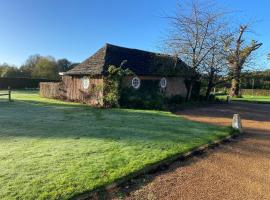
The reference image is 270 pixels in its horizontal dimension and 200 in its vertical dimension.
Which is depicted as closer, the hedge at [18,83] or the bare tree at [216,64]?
the bare tree at [216,64]

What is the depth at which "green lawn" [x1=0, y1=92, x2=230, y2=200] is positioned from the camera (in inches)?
192

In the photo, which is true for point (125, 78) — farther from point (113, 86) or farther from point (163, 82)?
point (163, 82)

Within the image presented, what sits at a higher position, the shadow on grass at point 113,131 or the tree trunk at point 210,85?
the tree trunk at point 210,85

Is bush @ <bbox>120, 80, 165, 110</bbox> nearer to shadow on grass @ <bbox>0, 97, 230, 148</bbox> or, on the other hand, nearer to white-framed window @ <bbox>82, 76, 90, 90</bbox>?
white-framed window @ <bbox>82, 76, 90, 90</bbox>

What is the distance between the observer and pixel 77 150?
6.96m

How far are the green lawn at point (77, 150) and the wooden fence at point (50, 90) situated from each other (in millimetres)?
13600

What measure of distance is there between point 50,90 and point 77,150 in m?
20.3

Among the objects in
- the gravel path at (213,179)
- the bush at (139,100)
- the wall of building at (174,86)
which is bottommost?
the gravel path at (213,179)

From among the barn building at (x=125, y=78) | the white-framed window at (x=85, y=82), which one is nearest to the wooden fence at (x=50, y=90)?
the barn building at (x=125, y=78)

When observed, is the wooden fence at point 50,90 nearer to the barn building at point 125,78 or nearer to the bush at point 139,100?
the barn building at point 125,78

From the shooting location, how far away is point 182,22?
23.2m

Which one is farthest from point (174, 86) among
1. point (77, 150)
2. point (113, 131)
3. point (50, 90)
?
point (77, 150)

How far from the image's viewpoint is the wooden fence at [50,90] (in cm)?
2511

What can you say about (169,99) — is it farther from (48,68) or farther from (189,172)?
(48,68)
